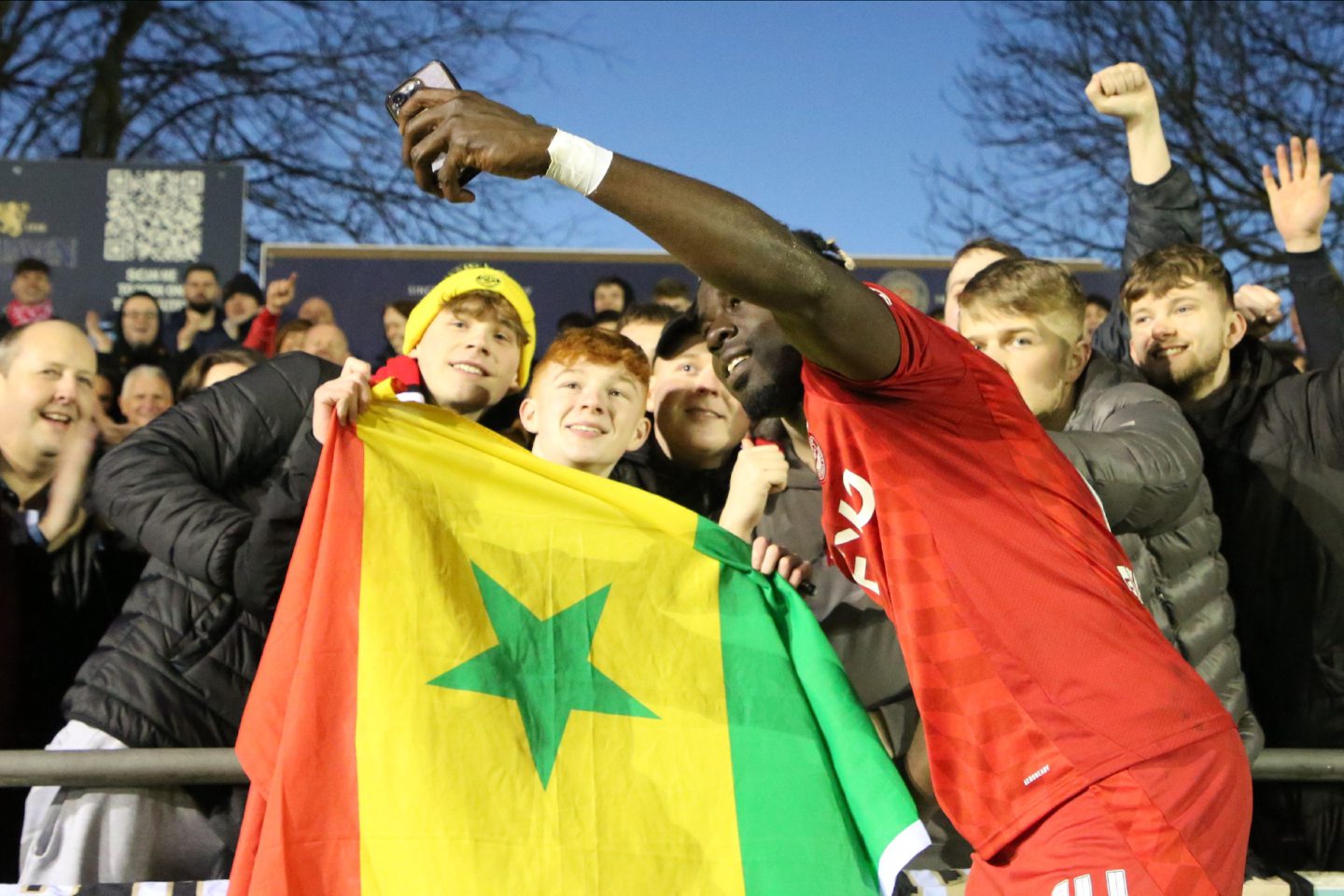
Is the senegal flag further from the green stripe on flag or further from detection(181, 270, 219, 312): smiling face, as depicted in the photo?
detection(181, 270, 219, 312): smiling face

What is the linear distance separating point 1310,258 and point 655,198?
3.10 meters

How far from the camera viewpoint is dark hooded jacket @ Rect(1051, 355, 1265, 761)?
3.45m

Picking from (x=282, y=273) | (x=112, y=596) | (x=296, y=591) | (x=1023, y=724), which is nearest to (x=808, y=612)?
(x=1023, y=724)

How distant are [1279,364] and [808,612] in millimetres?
1852

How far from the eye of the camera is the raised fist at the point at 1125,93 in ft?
15.9

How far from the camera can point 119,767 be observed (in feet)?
11.0

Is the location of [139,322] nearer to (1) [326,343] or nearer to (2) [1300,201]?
(1) [326,343]

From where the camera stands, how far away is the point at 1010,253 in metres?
4.79

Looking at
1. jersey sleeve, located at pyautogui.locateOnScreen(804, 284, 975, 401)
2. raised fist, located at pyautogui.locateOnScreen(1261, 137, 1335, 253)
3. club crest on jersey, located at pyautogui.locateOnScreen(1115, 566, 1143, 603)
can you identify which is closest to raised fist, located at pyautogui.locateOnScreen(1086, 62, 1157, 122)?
raised fist, located at pyautogui.locateOnScreen(1261, 137, 1335, 253)

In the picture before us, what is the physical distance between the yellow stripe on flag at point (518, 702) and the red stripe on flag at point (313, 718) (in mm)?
33

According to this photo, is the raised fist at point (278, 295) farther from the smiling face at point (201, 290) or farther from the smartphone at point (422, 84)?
the smartphone at point (422, 84)

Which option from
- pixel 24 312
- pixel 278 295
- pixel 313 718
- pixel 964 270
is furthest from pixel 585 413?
pixel 24 312

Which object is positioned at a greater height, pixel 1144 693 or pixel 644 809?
pixel 1144 693

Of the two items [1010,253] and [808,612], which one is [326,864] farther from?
[1010,253]
